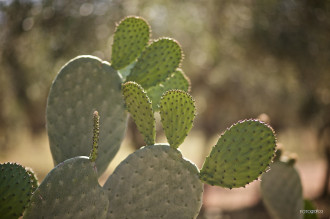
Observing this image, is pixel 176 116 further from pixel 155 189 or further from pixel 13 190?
pixel 13 190

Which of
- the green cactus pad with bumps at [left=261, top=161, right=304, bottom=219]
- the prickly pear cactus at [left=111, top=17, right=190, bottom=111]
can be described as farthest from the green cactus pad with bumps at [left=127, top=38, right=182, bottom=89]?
the green cactus pad with bumps at [left=261, top=161, right=304, bottom=219]

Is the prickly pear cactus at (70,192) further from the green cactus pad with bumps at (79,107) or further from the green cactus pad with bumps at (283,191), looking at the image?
the green cactus pad with bumps at (283,191)

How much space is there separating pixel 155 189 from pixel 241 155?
0.41 meters

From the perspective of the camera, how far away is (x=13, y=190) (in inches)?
61.3

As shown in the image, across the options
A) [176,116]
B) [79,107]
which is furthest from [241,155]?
[79,107]

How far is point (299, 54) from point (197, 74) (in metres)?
4.12

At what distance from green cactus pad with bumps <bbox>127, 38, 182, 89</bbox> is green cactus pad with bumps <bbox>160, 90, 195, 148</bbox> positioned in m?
0.39

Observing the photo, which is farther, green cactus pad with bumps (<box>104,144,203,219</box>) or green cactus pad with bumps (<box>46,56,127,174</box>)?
green cactus pad with bumps (<box>46,56,127,174</box>)

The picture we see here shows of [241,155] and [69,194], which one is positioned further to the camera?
[241,155]

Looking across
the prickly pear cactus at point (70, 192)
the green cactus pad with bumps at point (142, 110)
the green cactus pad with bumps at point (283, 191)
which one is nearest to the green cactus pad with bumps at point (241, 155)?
the green cactus pad with bumps at point (142, 110)

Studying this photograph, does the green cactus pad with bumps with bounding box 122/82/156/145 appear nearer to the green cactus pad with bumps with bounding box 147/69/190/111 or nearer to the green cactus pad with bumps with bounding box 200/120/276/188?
the green cactus pad with bumps with bounding box 200/120/276/188

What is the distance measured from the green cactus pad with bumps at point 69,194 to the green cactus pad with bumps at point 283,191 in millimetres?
1794

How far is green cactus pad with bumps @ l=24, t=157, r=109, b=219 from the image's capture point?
5.21 ft

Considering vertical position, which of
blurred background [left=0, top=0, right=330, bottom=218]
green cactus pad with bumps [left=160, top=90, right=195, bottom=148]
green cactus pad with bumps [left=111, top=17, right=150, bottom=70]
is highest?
blurred background [left=0, top=0, right=330, bottom=218]
